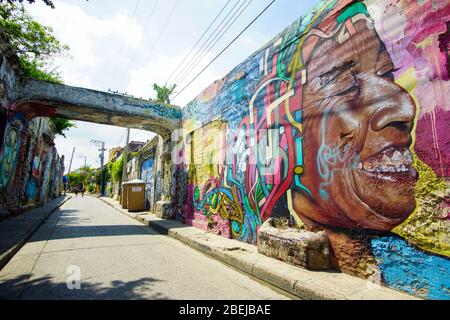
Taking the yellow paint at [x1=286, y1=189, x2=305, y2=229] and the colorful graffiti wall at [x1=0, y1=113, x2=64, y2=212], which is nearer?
the yellow paint at [x1=286, y1=189, x2=305, y2=229]

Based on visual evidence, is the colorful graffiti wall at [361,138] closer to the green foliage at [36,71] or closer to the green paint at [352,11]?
the green paint at [352,11]

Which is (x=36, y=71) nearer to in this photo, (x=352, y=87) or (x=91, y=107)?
(x=91, y=107)

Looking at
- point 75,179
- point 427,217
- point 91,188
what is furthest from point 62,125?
point 75,179

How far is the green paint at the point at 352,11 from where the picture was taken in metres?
3.70

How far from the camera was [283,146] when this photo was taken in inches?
193

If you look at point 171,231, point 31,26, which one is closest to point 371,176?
point 171,231

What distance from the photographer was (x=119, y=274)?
373 centimetres

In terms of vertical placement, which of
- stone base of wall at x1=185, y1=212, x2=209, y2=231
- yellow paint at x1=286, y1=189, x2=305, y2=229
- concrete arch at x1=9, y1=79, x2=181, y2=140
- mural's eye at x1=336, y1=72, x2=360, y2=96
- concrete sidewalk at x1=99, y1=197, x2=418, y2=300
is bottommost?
concrete sidewalk at x1=99, y1=197, x2=418, y2=300

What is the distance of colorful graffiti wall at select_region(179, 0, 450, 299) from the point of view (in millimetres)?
2768

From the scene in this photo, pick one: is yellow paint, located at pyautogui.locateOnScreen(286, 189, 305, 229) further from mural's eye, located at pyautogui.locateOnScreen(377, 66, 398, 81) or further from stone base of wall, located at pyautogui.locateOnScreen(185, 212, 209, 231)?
stone base of wall, located at pyautogui.locateOnScreen(185, 212, 209, 231)

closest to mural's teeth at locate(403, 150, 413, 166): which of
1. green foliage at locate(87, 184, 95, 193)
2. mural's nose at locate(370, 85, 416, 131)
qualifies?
mural's nose at locate(370, 85, 416, 131)

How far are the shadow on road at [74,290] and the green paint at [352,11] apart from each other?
16.1 ft

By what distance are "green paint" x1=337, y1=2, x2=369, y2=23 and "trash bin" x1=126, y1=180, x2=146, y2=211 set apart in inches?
514

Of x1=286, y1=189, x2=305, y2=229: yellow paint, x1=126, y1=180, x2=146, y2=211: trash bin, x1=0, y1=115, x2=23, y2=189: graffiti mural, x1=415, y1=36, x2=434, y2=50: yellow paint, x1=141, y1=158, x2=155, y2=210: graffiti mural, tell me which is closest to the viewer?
x1=415, y1=36, x2=434, y2=50: yellow paint
